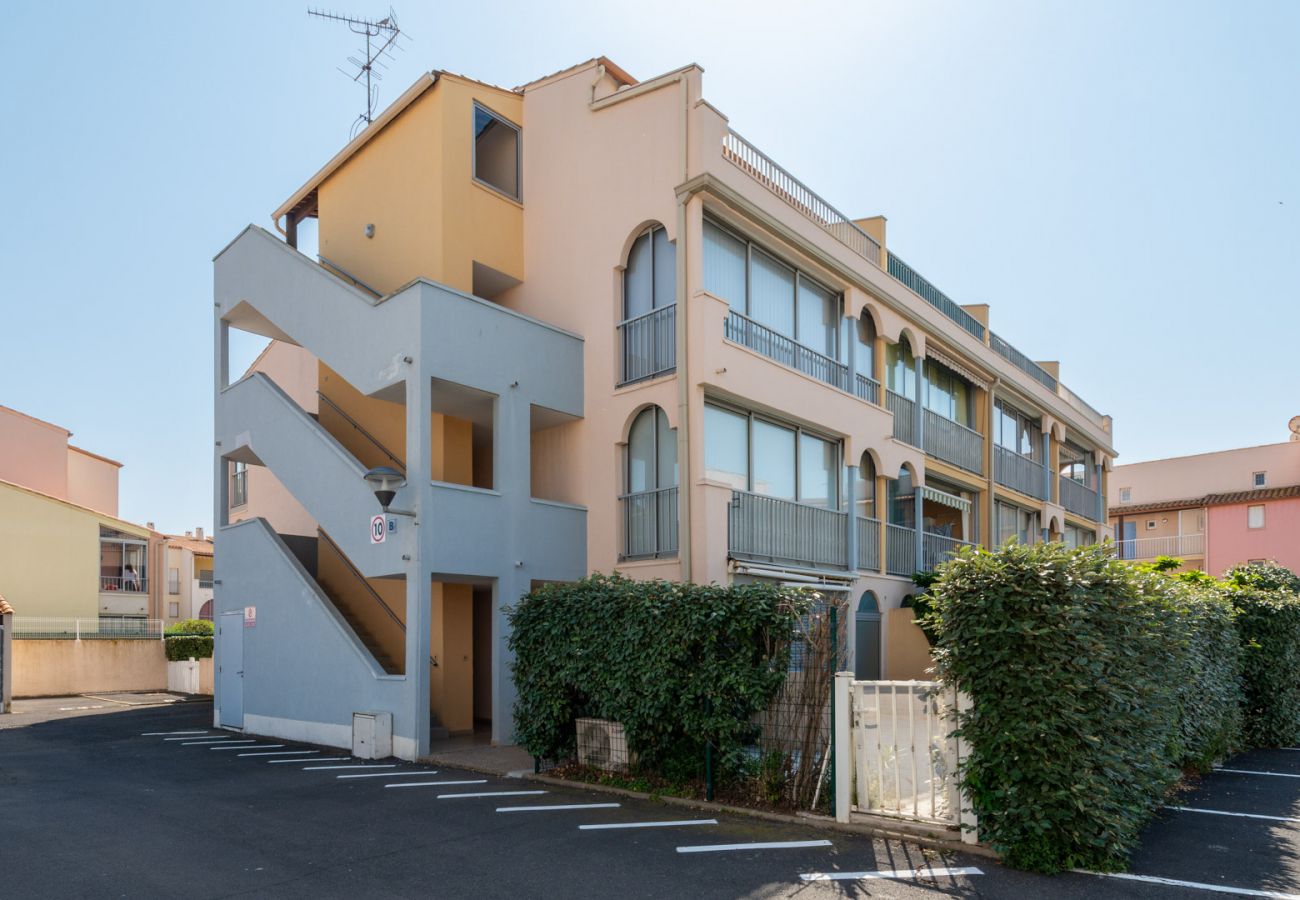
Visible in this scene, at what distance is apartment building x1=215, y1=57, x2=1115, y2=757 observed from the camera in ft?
47.2

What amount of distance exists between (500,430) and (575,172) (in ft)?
16.1

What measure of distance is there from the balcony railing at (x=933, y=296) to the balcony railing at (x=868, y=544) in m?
5.34

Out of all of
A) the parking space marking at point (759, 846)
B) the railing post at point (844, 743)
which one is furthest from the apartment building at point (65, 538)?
the railing post at point (844, 743)

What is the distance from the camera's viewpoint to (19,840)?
870 centimetres

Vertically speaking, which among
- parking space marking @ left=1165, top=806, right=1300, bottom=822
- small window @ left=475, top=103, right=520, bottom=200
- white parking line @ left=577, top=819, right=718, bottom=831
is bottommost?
parking space marking @ left=1165, top=806, right=1300, bottom=822

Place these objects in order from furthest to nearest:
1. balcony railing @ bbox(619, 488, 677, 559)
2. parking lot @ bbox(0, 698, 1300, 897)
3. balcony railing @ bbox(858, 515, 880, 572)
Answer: balcony railing @ bbox(858, 515, 880, 572) < balcony railing @ bbox(619, 488, 677, 559) < parking lot @ bbox(0, 698, 1300, 897)

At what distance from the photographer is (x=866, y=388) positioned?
19469 mm

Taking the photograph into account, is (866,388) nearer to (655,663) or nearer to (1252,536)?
(655,663)

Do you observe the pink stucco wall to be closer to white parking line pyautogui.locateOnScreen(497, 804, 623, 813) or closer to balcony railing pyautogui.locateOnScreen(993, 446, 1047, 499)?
balcony railing pyautogui.locateOnScreen(993, 446, 1047, 499)

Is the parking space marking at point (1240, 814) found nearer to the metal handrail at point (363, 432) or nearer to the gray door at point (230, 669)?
the metal handrail at point (363, 432)

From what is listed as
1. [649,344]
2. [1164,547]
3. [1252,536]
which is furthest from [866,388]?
[1164,547]

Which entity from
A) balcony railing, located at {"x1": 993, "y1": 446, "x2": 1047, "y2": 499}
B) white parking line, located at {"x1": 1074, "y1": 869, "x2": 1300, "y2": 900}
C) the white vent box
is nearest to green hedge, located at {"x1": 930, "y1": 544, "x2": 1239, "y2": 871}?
white parking line, located at {"x1": 1074, "y1": 869, "x2": 1300, "y2": 900}

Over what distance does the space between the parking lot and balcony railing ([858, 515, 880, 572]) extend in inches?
293

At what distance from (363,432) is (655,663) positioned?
9644mm
